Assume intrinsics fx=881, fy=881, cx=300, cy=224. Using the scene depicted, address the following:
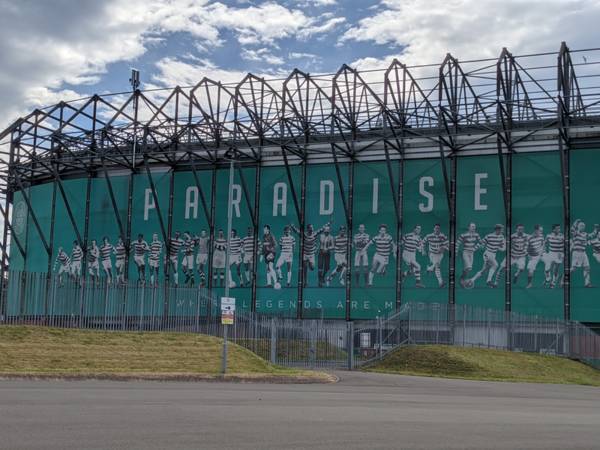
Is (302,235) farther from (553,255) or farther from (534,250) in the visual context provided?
(553,255)

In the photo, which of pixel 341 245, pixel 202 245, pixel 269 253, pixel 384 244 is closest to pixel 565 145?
pixel 384 244

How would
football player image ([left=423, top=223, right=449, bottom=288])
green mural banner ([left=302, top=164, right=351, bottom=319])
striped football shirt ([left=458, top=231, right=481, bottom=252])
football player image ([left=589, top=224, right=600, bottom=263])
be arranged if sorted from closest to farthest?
football player image ([left=589, top=224, right=600, bottom=263]), striped football shirt ([left=458, top=231, right=481, bottom=252]), football player image ([left=423, top=223, right=449, bottom=288]), green mural banner ([left=302, top=164, right=351, bottom=319])

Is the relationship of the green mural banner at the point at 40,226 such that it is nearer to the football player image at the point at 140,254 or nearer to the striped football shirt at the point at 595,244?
the football player image at the point at 140,254

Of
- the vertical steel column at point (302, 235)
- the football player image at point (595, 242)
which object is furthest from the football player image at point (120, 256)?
the football player image at point (595, 242)

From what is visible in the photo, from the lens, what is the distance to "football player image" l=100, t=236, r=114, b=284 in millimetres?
60344

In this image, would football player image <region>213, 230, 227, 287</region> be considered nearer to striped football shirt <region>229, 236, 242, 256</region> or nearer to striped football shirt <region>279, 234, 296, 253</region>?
striped football shirt <region>229, 236, 242, 256</region>

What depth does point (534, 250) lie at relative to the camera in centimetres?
4859

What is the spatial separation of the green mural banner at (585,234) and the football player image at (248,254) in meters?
19.3

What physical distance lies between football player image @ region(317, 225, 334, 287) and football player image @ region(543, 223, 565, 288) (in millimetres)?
12668

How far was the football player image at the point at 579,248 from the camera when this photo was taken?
47312 millimetres

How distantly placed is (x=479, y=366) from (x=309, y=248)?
18672 mm

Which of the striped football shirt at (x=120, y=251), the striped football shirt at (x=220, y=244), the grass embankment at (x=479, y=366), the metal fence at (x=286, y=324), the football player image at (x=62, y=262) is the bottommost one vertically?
the grass embankment at (x=479, y=366)

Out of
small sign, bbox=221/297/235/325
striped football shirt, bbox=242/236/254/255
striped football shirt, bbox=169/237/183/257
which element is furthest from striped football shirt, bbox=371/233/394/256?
small sign, bbox=221/297/235/325

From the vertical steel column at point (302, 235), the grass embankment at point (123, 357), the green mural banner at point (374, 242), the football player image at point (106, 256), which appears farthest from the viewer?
the football player image at point (106, 256)
